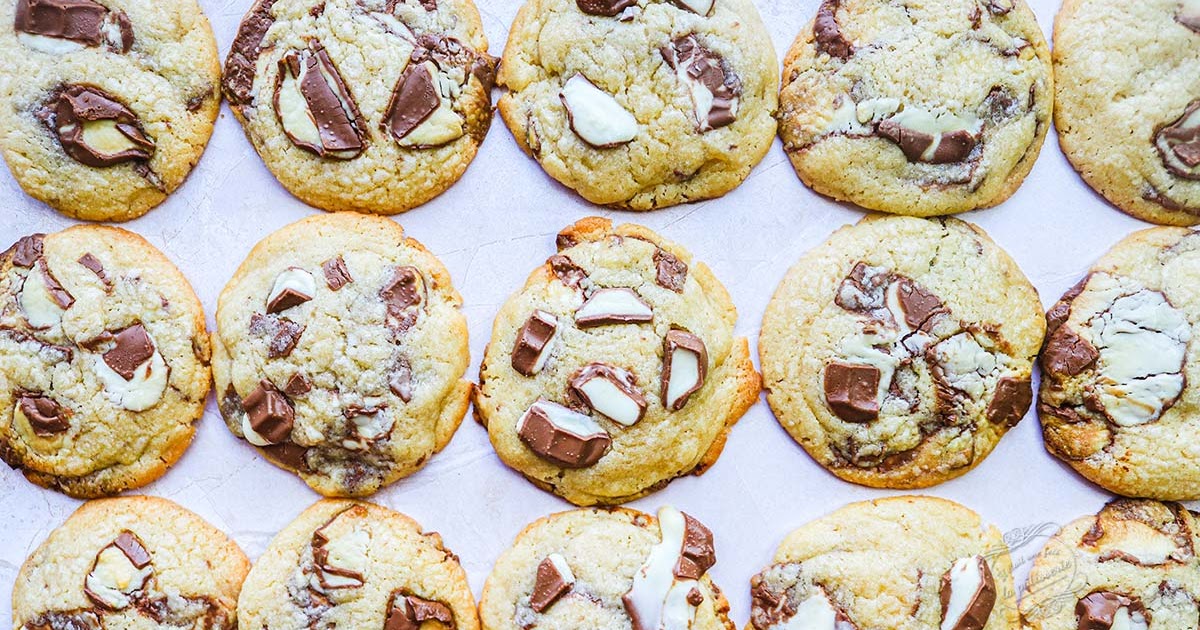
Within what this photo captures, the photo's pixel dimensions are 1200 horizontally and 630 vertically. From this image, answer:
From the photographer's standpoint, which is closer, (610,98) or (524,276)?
(610,98)

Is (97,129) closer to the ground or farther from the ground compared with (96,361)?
farther from the ground

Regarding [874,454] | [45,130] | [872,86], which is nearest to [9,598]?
[45,130]

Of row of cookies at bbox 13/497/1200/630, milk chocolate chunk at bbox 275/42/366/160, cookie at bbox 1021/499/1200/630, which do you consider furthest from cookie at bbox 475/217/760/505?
cookie at bbox 1021/499/1200/630

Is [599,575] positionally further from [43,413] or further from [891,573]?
[43,413]

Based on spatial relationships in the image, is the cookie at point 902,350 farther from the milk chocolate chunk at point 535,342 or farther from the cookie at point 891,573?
the milk chocolate chunk at point 535,342

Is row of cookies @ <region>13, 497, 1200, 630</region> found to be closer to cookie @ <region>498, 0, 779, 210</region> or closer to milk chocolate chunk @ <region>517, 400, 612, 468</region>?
milk chocolate chunk @ <region>517, 400, 612, 468</region>

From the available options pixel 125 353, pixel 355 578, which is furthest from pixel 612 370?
pixel 125 353
